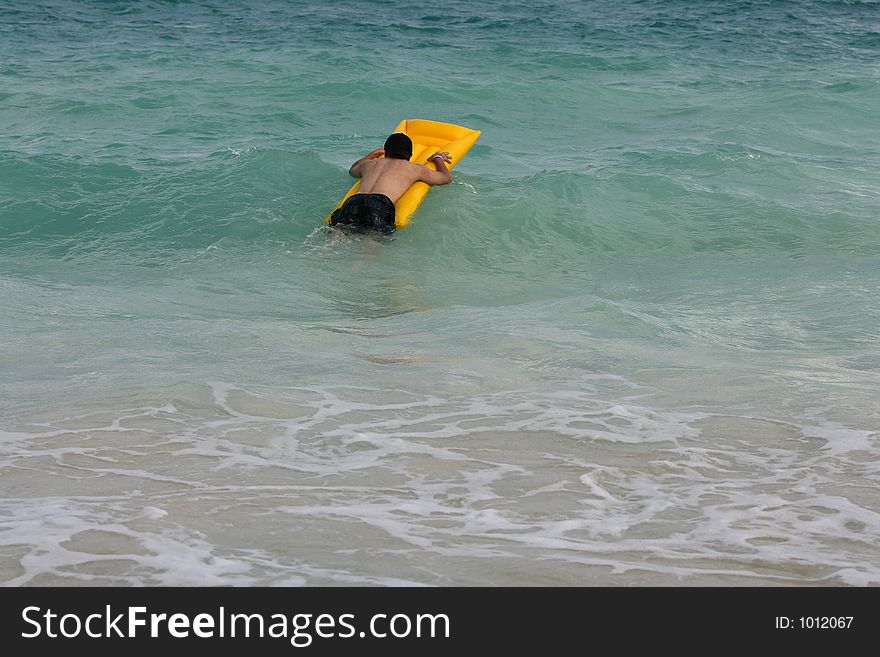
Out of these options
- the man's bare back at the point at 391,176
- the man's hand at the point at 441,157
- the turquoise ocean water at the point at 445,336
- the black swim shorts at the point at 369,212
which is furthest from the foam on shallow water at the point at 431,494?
the man's hand at the point at 441,157

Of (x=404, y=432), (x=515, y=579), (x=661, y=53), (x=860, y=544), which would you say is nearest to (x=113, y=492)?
(x=404, y=432)

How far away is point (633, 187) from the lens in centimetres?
996

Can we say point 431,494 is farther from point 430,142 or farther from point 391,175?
point 430,142

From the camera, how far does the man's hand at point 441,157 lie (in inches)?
351

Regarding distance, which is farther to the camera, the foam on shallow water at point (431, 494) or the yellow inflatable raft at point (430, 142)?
the yellow inflatable raft at point (430, 142)

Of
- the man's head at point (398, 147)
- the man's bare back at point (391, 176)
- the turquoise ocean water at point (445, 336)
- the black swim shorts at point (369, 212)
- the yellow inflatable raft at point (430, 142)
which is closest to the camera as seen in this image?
the turquoise ocean water at point (445, 336)

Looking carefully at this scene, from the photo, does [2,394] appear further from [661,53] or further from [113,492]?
[661,53]

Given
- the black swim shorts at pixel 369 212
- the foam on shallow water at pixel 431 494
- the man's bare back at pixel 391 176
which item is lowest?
the foam on shallow water at pixel 431 494

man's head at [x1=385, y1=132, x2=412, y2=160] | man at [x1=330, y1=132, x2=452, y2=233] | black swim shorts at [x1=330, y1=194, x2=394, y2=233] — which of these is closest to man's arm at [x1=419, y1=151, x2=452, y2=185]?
man at [x1=330, y1=132, x2=452, y2=233]

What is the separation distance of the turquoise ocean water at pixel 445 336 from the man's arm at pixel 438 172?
297mm

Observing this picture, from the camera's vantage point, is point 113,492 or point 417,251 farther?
point 417,251

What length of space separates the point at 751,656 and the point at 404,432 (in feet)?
6.05

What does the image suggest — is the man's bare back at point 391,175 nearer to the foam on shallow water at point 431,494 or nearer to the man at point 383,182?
the man at point 383,182

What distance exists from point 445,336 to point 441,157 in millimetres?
3677
